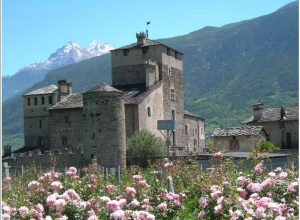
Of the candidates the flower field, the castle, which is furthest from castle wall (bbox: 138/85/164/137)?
the flower field

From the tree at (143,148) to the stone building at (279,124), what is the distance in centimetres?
1299

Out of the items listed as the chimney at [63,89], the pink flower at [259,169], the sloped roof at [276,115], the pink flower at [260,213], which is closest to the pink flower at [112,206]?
the pink flower at [260,213]

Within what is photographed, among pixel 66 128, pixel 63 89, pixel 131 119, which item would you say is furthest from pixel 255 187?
pixel 63 89

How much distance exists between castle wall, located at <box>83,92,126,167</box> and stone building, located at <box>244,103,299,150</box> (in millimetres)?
15765

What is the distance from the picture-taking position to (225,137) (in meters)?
46.0

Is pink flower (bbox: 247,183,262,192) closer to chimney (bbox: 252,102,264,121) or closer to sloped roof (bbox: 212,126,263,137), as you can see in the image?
sloped roof (bbox: 212,126,263,137)

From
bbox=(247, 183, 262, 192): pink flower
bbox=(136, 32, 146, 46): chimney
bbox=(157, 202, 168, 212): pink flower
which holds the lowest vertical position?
bbox=(157, 202, 168, 212): pink flower

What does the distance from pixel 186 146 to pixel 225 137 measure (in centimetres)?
808

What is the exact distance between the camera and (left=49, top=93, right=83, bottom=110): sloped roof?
4850cm

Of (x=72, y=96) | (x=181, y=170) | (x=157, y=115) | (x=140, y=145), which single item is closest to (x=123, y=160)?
(x=140, y=145)

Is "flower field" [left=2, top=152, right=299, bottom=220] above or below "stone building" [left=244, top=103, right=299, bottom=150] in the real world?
below

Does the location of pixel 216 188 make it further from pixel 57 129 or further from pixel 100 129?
pixel 57 129

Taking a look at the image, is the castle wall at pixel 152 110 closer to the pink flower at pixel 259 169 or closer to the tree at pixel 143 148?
the tree at pixel 143 148

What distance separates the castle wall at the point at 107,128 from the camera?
41688 millimetres
